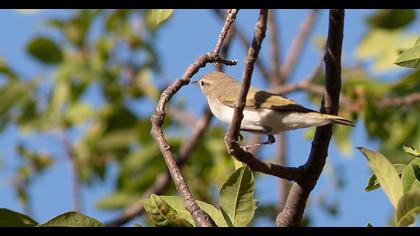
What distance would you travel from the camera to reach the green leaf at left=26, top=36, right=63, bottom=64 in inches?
236

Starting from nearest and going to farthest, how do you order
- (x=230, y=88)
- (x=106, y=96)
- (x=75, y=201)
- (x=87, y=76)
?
(x=230, y=88), (x=87, y=76), (x=75, y=201), (x=106, y=96)

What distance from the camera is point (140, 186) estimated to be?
6.13 metres

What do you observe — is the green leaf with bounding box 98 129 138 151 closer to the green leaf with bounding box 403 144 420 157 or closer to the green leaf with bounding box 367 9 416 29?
the green leaf with bounding box 367 9 416 29

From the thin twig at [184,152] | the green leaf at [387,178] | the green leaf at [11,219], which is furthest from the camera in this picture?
the thin twig at [184,152]

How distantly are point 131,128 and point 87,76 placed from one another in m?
0.75

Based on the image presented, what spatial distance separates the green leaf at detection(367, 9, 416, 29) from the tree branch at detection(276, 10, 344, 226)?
355 centimetres

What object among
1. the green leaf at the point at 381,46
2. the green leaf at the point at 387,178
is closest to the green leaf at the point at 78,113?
the green leaf at the point at 381,46

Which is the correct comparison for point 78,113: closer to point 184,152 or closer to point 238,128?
point 184,152

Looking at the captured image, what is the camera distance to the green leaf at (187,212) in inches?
85.5

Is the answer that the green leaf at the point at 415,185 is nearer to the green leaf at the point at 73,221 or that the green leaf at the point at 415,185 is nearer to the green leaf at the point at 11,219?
the green leaf at the point at 73,221

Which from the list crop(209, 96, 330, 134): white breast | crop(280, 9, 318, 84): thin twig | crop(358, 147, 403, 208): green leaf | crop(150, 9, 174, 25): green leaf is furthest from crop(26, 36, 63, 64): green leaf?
crop(358, 147, 403, 208): green leaf

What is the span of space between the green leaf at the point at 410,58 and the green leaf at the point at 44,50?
410 centimetres
